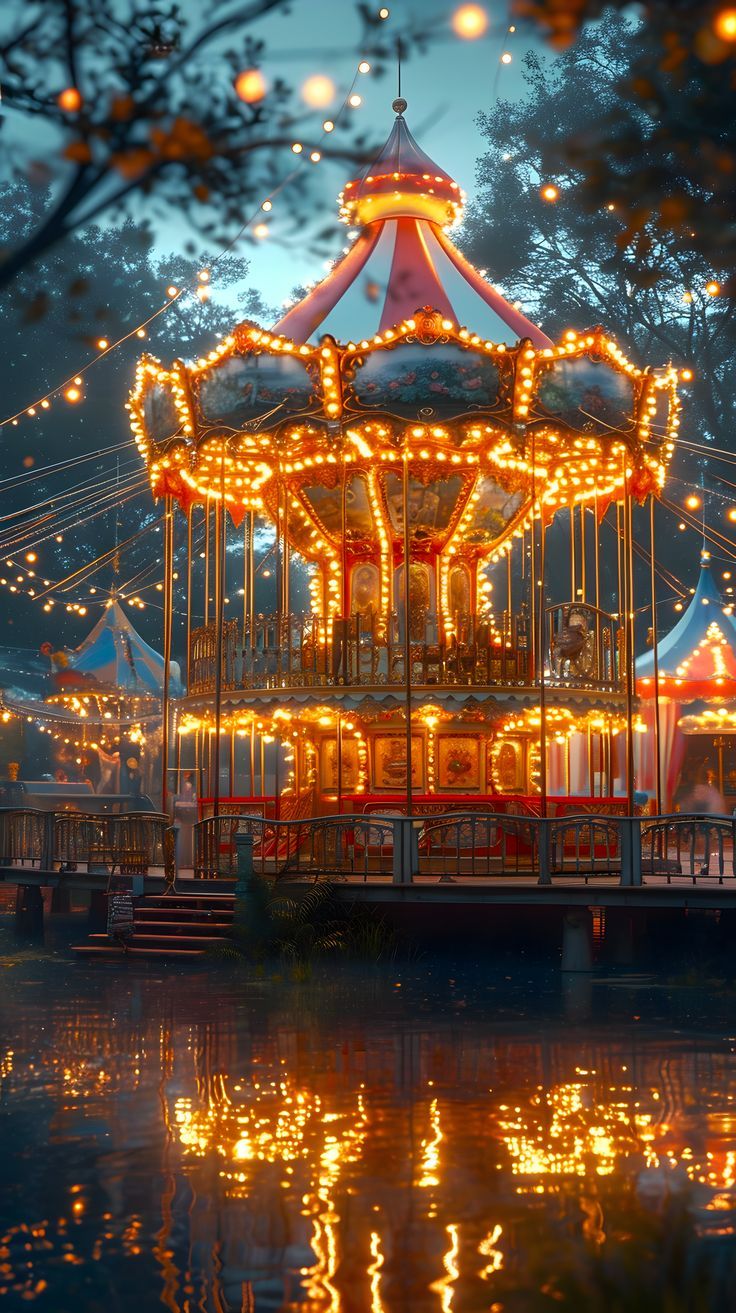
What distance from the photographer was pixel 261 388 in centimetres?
2136

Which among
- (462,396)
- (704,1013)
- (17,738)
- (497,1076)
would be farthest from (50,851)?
(17,738)

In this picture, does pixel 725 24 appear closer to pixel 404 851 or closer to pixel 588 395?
pixel 404 851

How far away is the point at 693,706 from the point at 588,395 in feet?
38.2

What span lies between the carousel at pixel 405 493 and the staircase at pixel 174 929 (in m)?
2.56

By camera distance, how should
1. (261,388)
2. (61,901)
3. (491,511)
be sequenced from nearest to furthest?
(261,388), (491,511), (61,901)

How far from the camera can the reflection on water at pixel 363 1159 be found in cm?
626

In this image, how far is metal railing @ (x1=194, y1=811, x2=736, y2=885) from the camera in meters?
17.4

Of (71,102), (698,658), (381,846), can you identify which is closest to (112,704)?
(698,658)

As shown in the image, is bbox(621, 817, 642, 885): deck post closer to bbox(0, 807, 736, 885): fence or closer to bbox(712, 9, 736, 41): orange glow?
bbox(0, 807, 736, 885): fence

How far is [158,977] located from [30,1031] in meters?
3.53

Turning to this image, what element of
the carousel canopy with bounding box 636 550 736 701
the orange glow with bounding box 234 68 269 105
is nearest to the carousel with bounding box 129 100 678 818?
the carousel canopy with bounding box 636 550 736 701

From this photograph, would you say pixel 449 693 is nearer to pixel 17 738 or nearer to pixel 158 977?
pixel 158 977

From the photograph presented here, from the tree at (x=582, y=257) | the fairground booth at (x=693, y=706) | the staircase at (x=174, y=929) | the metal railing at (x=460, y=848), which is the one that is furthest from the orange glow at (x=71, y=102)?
the tree at (x=582, y=257)

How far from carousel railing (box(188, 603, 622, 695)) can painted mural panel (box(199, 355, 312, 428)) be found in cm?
325
